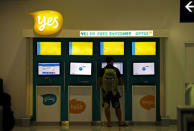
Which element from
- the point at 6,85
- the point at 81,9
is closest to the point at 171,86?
the point at 81,9

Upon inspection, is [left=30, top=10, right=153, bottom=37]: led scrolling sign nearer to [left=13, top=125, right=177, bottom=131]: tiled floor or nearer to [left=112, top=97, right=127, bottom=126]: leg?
[left=112, top=97, right=127, bottom=126]: leg

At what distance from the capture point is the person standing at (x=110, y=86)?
7.77 meters

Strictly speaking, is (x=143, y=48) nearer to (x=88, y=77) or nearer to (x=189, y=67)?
(x=189, y=67)

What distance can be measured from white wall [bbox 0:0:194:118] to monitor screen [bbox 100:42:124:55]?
449 mm

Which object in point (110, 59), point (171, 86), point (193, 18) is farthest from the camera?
A: point (171, 86)

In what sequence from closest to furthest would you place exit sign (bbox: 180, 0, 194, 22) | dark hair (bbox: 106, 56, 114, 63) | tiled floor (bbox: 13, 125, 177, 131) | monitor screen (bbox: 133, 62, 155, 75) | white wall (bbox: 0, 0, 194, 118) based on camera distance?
exit sign (bbox: 180, 0, 194, 22), tiled floor (bbox: 13, 125, 177, 131), dark hair (bbox: 106, 56, 114, 63), monitor screen (bbox: 133, 62, 155, 75), white wall (bbox: 0, 0, 194, 118)

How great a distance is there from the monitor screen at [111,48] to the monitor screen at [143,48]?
0.33 m

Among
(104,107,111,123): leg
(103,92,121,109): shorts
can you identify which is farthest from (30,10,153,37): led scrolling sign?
(104,107,111,123): leg

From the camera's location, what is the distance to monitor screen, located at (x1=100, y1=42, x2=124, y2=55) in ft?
27.2

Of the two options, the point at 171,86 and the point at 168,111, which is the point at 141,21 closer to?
the point at 171,86

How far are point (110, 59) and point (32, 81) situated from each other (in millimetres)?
2111

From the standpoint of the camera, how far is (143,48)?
8.28 m

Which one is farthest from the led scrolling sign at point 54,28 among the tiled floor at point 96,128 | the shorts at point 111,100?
the tiled floor at point 96,128

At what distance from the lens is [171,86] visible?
8367 mm
